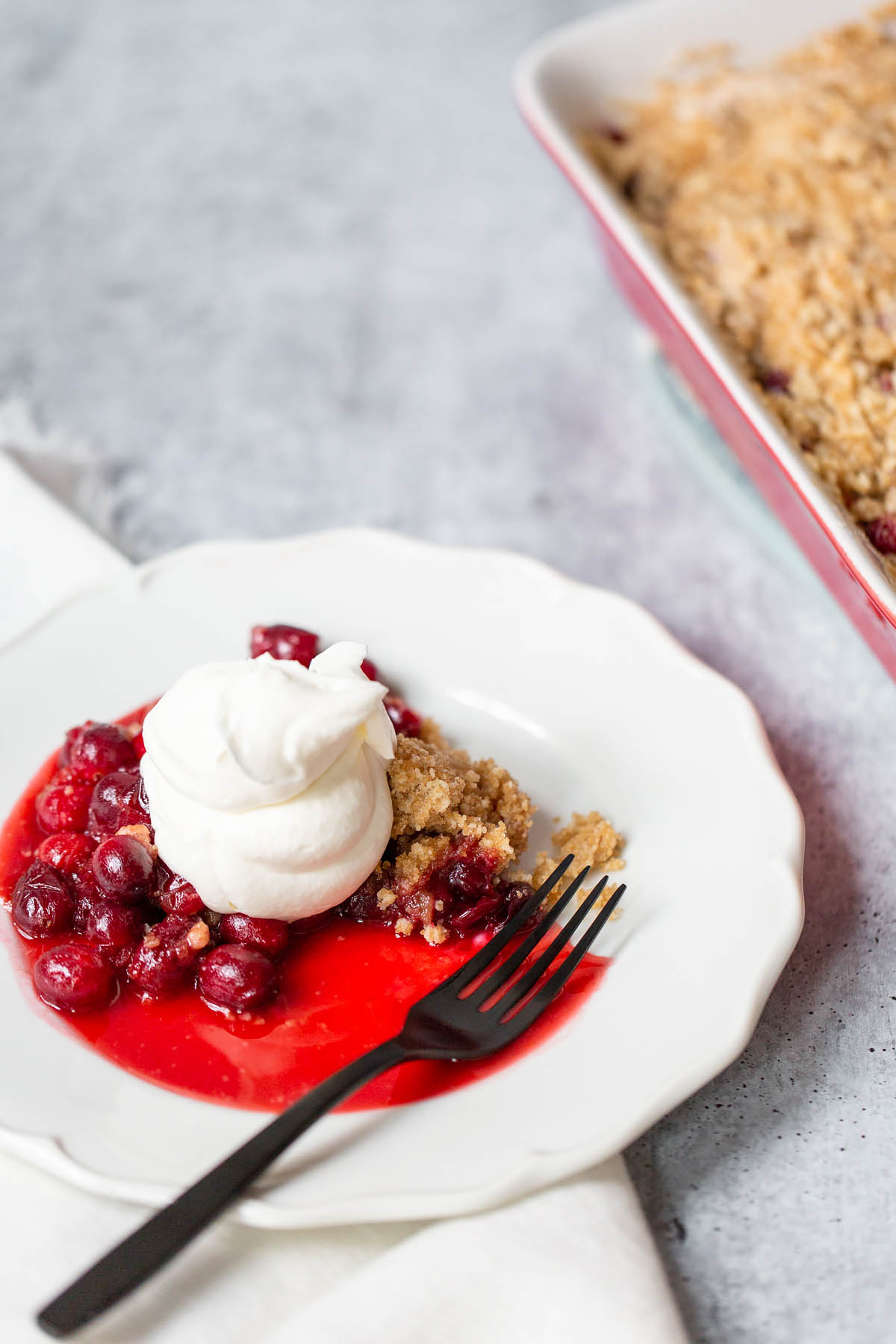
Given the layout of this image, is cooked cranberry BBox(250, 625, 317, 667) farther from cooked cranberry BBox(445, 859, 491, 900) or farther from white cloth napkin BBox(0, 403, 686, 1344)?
white cloth napkin BBox(0, 403, 686, 1344)

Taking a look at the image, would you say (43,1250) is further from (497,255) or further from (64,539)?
(497,255)

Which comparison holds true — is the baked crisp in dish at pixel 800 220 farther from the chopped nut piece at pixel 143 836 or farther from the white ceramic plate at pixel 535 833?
the chopped nut piece at pixel 143 836

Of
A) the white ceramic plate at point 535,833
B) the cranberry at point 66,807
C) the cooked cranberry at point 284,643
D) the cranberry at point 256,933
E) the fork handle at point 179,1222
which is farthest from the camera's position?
the cooked cranberry at point 284,643

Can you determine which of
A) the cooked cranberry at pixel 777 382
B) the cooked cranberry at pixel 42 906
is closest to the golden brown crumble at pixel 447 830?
the cooked cranberry at pixel 42 906

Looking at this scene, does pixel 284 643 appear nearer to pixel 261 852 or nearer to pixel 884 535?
pixel 261 852

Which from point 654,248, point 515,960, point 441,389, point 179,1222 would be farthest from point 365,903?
point 441,389
